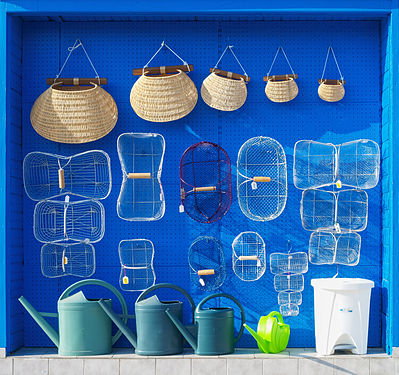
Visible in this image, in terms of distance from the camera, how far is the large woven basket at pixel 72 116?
5133 millimetres

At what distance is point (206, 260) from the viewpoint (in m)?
5.22

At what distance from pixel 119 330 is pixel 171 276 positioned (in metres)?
0.65

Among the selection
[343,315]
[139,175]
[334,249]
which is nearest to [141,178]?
[139,175]

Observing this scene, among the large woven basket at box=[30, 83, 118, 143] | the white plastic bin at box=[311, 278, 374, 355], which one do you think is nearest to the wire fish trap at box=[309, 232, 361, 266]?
the white plastic bin at box=[311, 278, 374, 355]

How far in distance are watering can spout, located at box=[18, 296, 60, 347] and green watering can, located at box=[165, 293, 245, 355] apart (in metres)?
1.00

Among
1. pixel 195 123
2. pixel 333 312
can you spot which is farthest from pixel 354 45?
pixel 333 312

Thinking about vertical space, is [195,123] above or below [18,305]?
above

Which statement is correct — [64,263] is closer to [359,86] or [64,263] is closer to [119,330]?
[119,330]

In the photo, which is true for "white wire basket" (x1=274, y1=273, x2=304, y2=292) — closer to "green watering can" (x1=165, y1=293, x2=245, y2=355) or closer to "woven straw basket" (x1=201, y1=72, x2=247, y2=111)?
"green watering can" (x1=165, y1=293, x2=245, y2=355)

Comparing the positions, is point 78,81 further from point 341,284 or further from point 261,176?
point 341,284

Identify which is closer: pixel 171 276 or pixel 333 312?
pixel 333 312

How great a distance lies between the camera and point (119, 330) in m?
5.02

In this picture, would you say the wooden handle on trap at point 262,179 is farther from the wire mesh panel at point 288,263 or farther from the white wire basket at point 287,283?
the white wire basket at point 287,283

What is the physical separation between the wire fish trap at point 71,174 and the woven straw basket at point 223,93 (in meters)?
1.08
